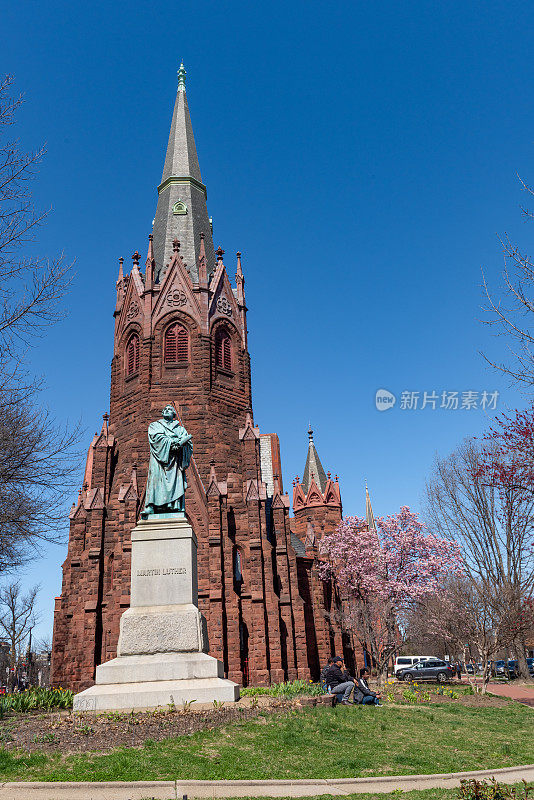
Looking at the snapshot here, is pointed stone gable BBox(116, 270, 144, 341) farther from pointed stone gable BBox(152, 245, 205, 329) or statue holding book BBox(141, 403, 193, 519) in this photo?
statue holding book BBox(141, 403, 193, 519)

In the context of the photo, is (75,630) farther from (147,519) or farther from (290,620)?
(147,519)

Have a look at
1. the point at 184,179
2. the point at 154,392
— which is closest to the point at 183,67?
the point at 184,179

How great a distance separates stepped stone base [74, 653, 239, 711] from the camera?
10.3 metres

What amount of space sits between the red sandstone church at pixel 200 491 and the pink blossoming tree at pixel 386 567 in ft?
4.88

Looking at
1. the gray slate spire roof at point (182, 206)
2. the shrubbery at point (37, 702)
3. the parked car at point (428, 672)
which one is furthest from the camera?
the parked car at point (428, 672)

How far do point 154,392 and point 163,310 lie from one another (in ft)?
15.2

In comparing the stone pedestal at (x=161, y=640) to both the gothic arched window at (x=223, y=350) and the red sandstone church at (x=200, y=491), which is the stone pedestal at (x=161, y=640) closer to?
the red sandstone church at (x=200, y=491)

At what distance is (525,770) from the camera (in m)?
8.27

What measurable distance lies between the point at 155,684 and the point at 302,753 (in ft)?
10.4

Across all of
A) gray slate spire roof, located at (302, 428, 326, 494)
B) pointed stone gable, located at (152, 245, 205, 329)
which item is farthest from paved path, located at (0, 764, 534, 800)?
gray slate spire roof, located at (302, 428, 326, 494)

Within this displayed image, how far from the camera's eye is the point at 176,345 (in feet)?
100

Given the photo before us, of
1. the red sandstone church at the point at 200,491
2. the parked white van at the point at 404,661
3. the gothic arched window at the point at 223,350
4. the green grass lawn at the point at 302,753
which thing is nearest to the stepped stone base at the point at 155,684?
the green grass lawn at the point at 302,753

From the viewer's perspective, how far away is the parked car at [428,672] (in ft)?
136

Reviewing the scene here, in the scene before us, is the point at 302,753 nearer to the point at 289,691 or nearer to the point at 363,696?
the point at 363,696
